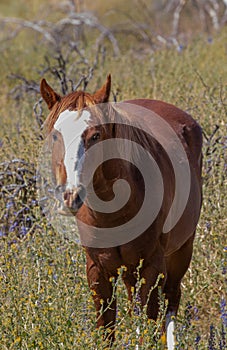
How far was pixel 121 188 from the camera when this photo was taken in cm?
334

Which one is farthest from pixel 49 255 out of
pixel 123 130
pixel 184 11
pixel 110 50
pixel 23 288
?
pixel 184 11

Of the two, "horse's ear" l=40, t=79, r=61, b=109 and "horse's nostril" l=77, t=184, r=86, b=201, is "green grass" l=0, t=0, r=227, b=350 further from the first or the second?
"horse's ear" l=40, t=79, r=61, b=109

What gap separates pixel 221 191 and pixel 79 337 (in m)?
2.15

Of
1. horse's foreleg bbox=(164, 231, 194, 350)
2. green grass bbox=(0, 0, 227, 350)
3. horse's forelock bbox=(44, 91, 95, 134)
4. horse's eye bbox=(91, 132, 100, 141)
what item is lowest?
horse's foreleg bbox=(164, 231, 194, 350)

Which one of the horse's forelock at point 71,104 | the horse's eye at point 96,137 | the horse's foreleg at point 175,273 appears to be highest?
the horse's forelock at point 71,104

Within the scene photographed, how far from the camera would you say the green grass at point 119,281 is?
2.91m

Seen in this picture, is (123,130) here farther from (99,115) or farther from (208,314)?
(208,314)

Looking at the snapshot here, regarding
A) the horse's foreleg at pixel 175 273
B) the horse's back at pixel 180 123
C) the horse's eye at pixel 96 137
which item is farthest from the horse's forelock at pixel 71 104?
the horse's foreleg at pixel 175 273

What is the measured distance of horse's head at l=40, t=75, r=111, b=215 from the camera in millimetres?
2830

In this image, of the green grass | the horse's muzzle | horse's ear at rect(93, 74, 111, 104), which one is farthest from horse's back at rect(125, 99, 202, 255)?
the horse's muzzle

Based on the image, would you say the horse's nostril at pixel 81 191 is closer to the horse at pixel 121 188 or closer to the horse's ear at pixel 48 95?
the horse at pixel 121 188

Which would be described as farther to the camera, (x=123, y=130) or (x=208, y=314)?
(x=208, y=314)

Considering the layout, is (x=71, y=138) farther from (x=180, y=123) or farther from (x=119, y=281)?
(x=180, y=123)

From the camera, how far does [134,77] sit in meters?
7.70
